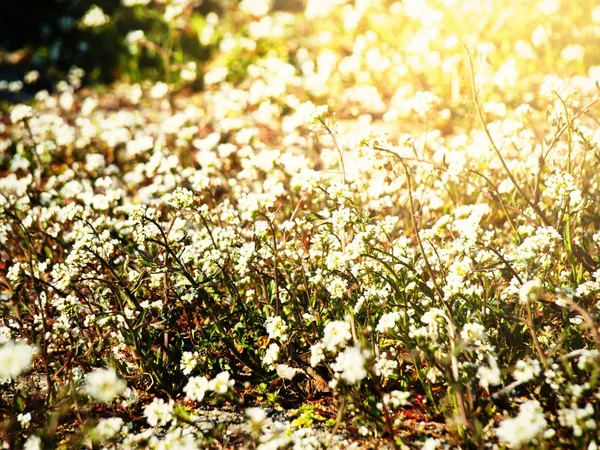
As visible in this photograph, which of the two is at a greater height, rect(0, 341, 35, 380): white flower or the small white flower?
the small white flower

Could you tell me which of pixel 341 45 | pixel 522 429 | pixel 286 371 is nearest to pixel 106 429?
pixel 286 371

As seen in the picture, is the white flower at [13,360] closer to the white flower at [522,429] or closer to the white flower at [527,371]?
the white flower at [522,429]

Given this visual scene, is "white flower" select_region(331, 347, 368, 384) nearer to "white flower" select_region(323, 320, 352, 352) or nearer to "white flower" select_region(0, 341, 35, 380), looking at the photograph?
"white flower" select_region(323, 320, 352, 352)

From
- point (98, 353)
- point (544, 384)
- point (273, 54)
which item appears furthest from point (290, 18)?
point (544, 384)

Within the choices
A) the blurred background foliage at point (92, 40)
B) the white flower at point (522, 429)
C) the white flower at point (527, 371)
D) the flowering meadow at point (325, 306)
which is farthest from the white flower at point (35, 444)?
the blurred background foliage at point (92, 40)

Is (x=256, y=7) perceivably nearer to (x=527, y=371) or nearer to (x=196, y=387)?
(x=196, y=387)

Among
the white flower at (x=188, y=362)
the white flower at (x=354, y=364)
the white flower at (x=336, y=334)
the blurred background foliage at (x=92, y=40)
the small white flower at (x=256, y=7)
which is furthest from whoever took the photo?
the blurred background foliage at (x=92, y=40)

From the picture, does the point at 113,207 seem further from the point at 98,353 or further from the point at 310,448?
the point at 310,448

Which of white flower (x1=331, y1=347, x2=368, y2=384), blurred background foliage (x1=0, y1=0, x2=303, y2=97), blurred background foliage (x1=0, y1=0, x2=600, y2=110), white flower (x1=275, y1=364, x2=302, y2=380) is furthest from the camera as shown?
blurred background foliage (x1=0, y1=0, x2=303, y2=97)

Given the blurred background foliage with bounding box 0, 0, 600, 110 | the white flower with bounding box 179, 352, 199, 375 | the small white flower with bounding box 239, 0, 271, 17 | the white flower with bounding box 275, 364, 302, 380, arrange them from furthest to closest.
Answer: the small white flower with bounding box 239, 0, 271, 17 < the blurred background foliage with bounding box 0, 0, 600, 110 < the white flower with bounding box 275, 364, 302, 380 < the white flower with bounding box 179, 352, 199, 375

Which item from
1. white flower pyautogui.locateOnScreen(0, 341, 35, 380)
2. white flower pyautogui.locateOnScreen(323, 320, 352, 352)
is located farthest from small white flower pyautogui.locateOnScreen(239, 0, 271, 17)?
white flower pyautogui.locateOnScreen(0, 341, 35, 380)

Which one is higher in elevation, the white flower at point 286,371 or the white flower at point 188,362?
the white flower at point 188,362

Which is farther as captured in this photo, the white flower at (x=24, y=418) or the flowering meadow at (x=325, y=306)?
the white flower at (x=24, y=418)
